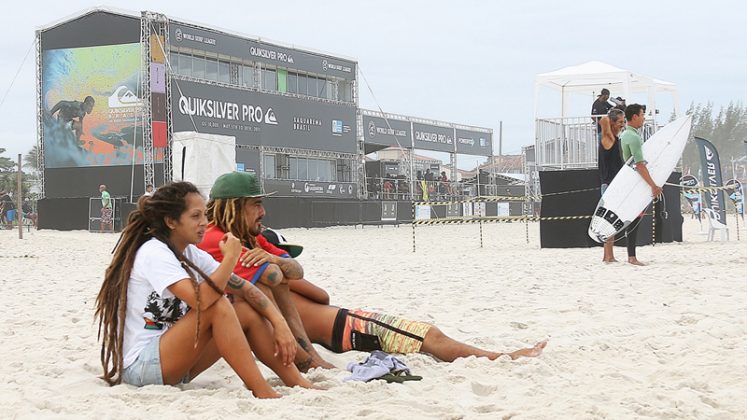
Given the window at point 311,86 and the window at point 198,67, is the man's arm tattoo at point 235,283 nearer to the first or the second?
the window at point 198,67

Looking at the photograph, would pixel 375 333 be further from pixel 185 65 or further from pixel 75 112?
pixel 75 112

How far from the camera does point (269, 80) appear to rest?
88.8 ft

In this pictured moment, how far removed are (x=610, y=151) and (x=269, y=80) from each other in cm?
1946

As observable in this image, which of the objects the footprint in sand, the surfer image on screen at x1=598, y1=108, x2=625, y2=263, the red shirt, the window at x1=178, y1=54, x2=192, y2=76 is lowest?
the footprint in sand

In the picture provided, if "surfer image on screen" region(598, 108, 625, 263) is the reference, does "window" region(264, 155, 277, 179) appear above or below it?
above

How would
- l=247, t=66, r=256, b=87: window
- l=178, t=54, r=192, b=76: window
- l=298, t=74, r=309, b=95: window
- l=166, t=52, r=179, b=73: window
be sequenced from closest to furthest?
l=166, t=52, r=179, b=73: window, l=178, t=54, r=192, b=76: window, l=247, t=66, r=256, b=87: window, l=298, t=74, r=309, b=95: window

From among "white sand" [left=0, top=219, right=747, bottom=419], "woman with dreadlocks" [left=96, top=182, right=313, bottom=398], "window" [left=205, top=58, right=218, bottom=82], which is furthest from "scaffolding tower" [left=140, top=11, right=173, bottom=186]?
"woman with dreadlocks" [left=96, top=182, right=313, bottom=398]

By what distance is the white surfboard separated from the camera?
8891 millimetres

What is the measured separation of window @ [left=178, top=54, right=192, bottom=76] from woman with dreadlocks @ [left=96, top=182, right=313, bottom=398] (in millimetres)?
21543

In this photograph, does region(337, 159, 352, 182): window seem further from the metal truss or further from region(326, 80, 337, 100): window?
the metal truss

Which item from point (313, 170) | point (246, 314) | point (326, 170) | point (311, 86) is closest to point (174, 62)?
point (311, 86)

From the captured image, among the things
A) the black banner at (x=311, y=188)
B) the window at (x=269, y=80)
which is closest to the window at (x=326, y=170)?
the black banner at (x=311, y=188)

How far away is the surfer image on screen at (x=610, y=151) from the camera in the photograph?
8.92m

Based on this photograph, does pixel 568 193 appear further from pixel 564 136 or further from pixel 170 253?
pixel 170 253
